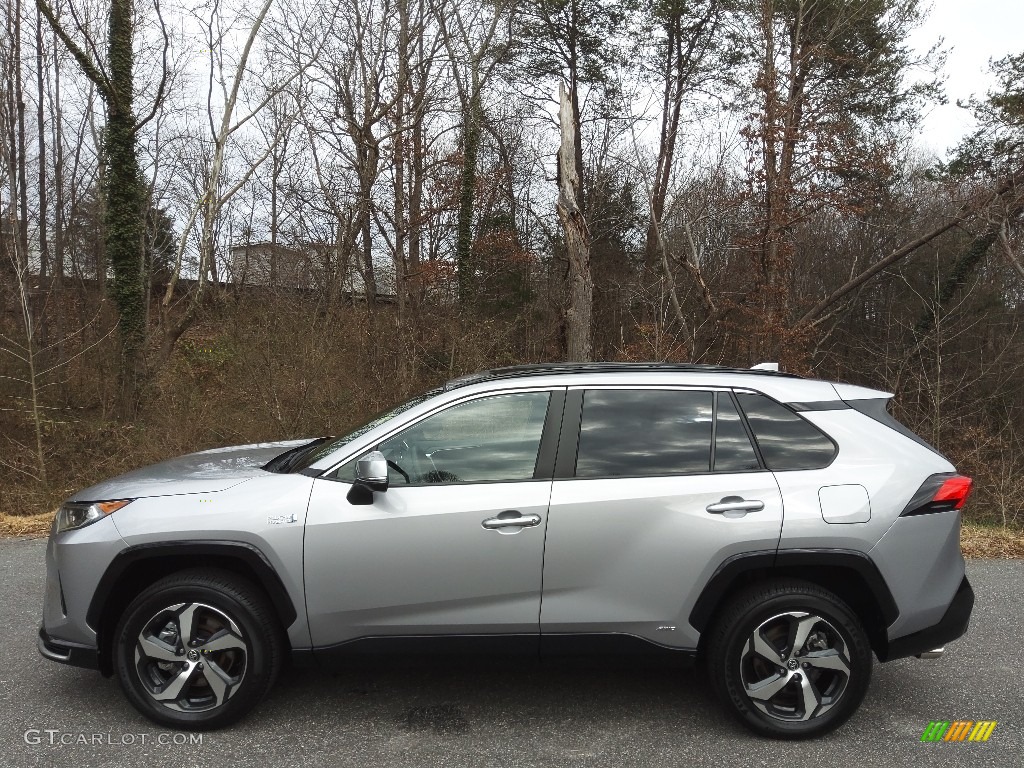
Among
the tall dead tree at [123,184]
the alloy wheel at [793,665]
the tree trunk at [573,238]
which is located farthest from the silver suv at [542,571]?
the tall dead tree at [123,184]

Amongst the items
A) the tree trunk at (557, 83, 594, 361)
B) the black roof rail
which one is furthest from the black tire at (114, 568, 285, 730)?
the tree trunk at (557, 83, 594, 361)

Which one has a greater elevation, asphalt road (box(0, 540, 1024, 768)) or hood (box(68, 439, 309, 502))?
hood (box(68, 439, 309, 502))

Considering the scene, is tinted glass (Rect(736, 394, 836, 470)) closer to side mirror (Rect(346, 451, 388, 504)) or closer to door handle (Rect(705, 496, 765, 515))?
door handle (Rect(705, 496, 765, 515))

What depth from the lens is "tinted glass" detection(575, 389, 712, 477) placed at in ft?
11.3

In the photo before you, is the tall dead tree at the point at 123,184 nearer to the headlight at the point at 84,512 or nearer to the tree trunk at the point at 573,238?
the tree trunk at the point at 573,238

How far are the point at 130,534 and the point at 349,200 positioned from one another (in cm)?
1804

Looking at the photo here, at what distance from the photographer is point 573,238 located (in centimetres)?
1405

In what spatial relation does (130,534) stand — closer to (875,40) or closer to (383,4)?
(383,4)

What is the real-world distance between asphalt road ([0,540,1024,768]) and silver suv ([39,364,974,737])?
6.8 inches

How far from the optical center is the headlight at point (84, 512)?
3414 mm

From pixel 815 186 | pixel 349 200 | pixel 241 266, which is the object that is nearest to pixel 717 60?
pixel 815 186

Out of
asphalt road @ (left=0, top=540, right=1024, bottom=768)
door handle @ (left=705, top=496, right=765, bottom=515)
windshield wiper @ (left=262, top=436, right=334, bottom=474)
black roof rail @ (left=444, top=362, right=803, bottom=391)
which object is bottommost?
asphalt road @ (left=0, top=540, right=1024, bottom=768)
